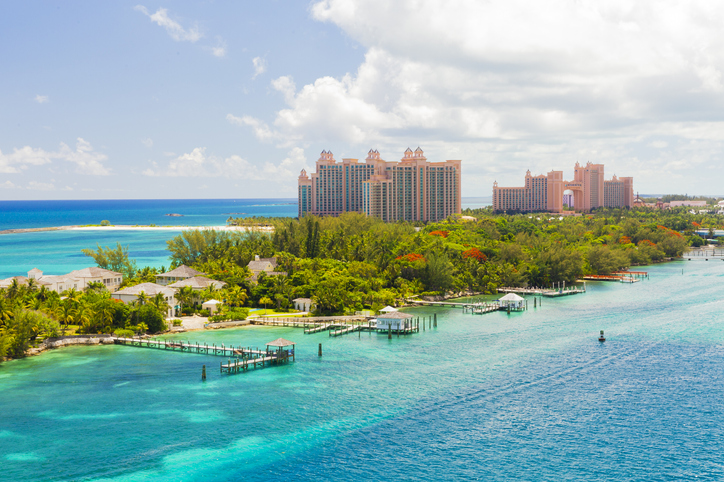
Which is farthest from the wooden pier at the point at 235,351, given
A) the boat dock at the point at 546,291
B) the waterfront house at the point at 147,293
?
the boat dock at the point at 546,291

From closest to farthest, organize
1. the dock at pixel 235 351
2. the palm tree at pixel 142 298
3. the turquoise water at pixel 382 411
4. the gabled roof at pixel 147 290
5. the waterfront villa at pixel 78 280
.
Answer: the turquoise water at pixel 382 411 → the dock at pixel 235 351 → the palm tree at pixel 142 298 → the gabled roof at pixel 147 290 → the waterfront villa at pixel 78 280

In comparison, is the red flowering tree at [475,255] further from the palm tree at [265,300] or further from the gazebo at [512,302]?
the palm tree at [265,300]

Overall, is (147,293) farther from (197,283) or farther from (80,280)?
(80,280)

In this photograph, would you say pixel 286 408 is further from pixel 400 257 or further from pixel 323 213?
pixel 323 213

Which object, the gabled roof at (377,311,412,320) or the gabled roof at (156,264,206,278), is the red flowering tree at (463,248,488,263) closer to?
the gabled roof at (377,311,412,320)

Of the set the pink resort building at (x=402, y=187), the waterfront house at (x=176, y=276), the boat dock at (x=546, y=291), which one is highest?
the pink resort building at (x=402, y=187)

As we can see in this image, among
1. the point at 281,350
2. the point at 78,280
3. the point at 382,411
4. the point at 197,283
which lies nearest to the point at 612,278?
the point at 197,283
